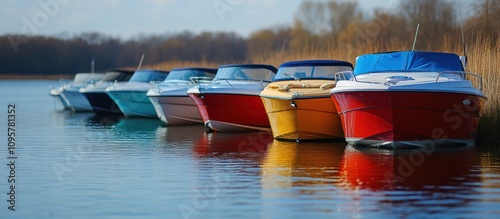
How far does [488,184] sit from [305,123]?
22.9 feet

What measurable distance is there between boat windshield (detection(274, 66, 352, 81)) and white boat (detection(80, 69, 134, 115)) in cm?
1595

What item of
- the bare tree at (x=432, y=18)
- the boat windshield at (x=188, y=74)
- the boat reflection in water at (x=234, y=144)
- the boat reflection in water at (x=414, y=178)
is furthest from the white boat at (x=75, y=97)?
the boat reflection in water at (x=414, y=178)

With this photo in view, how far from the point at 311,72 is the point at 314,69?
0.34ft

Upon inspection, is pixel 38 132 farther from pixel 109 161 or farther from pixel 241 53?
pixel 241 53

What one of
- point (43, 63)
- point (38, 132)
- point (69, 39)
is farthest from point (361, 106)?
point (43, 63)

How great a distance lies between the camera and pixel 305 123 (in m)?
20.0

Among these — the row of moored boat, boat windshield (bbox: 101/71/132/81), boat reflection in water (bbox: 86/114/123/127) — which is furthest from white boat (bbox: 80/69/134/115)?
the row of moored boat

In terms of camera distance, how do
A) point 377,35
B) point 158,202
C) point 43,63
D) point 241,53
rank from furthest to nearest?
1. point 43,63
2. point 241,53
3. point 377,35
4. point 158,202

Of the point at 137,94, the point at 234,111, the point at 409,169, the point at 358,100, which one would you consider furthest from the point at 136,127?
the point at 409,169

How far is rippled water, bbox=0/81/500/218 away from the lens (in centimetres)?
1136

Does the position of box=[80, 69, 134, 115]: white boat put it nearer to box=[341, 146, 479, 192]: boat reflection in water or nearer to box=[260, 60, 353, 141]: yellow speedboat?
box=[260, 60, 353, 141]: yellow speedboat

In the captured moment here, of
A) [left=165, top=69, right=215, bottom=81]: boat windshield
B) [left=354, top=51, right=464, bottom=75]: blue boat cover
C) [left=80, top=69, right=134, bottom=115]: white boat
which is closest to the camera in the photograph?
[left=354, top=51, right=464, bottom=75]: blue boat cover

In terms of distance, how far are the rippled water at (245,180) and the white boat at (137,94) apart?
414 inches

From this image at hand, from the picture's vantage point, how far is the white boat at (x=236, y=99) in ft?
76.9
